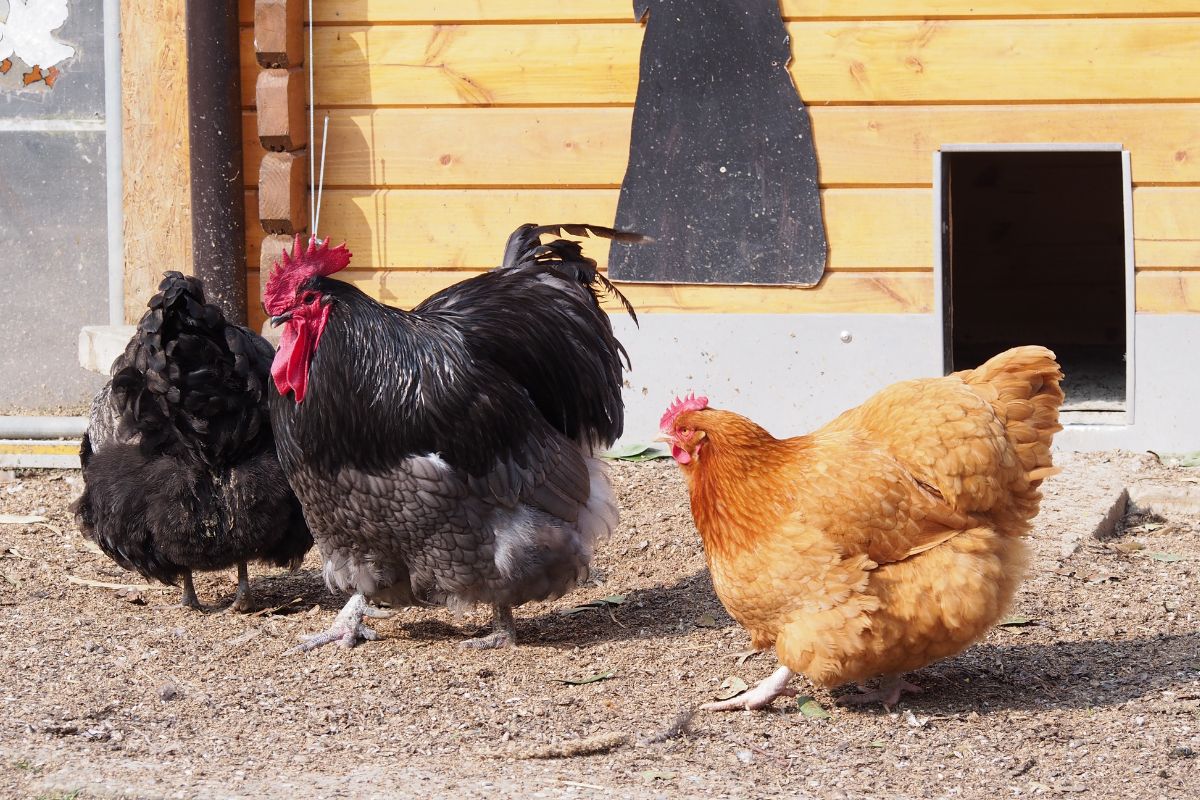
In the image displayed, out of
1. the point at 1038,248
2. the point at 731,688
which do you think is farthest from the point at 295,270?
the point at 1038,248

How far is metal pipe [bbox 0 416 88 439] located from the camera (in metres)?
7.33

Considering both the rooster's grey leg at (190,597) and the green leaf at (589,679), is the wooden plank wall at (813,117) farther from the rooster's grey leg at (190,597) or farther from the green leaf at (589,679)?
the green leaf at (589,679)

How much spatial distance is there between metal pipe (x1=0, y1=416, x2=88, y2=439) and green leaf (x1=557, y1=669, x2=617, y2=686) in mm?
4007

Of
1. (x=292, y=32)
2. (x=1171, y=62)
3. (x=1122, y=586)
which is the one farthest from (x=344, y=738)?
(x=1171, y=62)

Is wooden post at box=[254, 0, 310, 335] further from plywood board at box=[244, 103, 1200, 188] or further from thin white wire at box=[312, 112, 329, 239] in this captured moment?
plywood board at box=[244, 103, 1200, 188]

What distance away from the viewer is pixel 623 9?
687 cm

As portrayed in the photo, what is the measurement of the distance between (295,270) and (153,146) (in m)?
3.24

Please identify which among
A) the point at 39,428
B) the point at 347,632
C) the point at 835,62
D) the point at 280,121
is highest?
the point at 835,62

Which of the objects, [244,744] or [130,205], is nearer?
[244,744]

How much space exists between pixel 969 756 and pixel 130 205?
5482 mm

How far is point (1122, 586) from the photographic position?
5230 millimetres

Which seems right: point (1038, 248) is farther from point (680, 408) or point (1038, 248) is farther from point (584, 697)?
point (584, 697)

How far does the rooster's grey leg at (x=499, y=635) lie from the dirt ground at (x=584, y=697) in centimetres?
6

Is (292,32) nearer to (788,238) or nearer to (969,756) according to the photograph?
(788,238)
